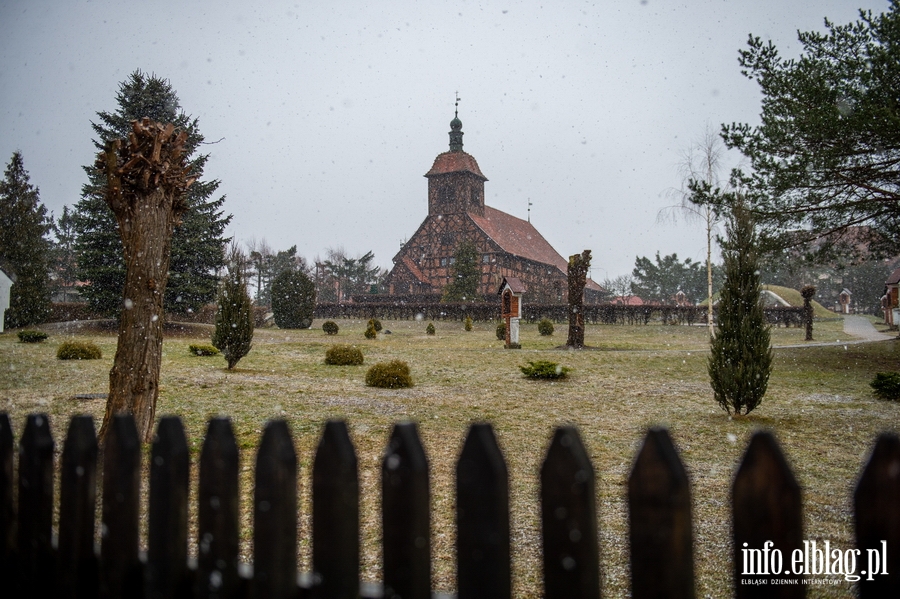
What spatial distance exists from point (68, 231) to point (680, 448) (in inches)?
2915

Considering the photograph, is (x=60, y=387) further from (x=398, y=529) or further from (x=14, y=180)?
(x=14, y=180)

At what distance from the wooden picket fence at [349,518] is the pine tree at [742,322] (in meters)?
7.46

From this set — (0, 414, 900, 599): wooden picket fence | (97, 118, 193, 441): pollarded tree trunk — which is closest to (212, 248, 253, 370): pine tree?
(97, 118, 193, 441): pollarded tree trunk

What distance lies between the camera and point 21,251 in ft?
103

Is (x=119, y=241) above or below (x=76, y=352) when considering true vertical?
above

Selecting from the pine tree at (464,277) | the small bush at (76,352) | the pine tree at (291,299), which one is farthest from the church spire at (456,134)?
the small bush at (76,352)

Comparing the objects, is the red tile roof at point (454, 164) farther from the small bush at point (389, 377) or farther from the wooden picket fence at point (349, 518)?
the wooden picket fence at point (349, 518)

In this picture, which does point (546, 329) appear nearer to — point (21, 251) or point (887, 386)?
point (887, 386)

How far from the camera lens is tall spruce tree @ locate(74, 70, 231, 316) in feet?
82.0

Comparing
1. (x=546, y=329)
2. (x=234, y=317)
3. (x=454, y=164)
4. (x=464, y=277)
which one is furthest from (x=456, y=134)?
(x=234, y=317)

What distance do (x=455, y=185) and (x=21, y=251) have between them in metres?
35.7

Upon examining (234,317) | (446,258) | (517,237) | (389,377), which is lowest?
Result: (389,377)

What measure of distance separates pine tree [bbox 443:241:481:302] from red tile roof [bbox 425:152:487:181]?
36.0 feet

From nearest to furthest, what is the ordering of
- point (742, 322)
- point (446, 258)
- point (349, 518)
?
1. point (349, 518)
2. point (742, 322)
3. point (446, 258)
